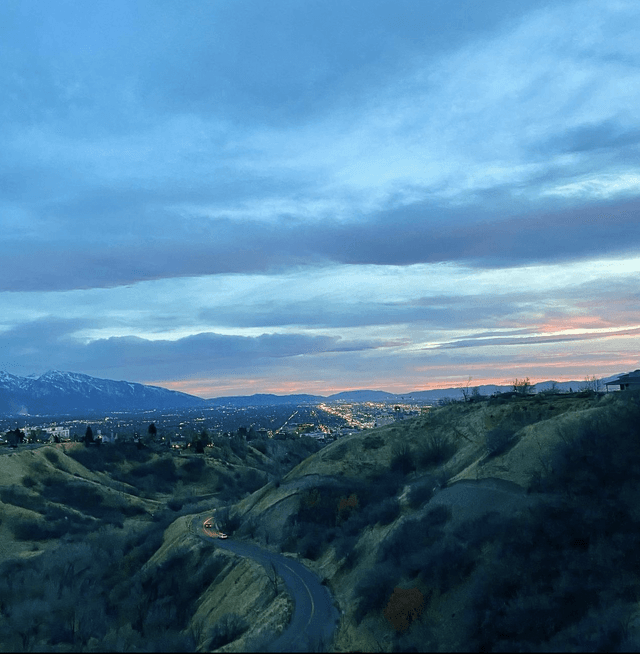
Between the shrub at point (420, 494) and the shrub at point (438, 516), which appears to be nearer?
the shrub at point (438, 516)

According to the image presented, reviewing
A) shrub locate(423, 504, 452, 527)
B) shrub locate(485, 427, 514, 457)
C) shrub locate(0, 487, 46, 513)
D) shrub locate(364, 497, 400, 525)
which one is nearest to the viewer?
shrub locate(423, 504, 452, 527)

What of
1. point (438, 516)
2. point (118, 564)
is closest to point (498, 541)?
point (438, 516)

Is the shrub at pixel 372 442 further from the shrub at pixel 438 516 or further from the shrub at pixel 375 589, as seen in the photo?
the shrub at pixel 375 589

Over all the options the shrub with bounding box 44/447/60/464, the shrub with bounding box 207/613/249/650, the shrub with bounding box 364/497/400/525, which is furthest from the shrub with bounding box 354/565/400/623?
the shrub with bounding box 44/447/60/464

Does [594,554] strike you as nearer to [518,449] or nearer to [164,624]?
[518,449]

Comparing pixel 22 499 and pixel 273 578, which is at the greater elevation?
pixel 273 578

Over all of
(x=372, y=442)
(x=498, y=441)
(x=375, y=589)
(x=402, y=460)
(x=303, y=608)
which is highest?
(x=498, y=441)

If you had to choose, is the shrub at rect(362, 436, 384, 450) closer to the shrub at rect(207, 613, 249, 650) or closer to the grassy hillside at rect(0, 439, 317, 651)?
the grassy hillside at rect(0, 439, 317, 651)

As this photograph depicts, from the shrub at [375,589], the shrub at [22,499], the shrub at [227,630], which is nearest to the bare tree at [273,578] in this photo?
the shrub at [227,630]

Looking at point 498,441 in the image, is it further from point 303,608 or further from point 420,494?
point 303,608
